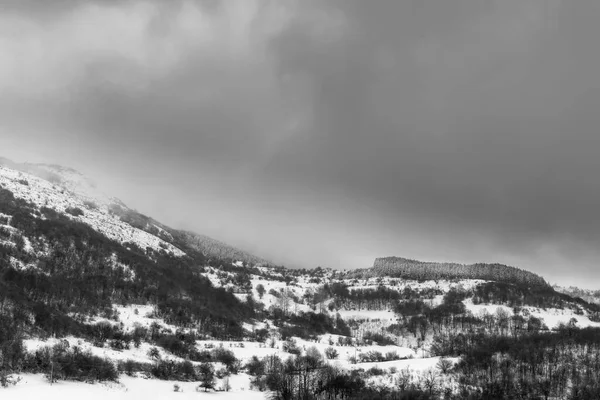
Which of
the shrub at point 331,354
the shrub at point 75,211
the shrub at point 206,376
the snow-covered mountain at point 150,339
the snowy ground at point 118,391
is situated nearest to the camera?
the snowy ground at point 118,391

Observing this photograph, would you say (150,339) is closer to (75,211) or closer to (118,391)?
(118,391)

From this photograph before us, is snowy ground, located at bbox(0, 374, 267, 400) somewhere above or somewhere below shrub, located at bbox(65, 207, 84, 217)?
below

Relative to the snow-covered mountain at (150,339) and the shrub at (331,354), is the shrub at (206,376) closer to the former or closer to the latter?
the snow-covered mountain at (150,339)

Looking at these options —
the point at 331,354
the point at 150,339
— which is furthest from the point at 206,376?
the point at 331,354

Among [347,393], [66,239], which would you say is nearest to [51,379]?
[347,393]

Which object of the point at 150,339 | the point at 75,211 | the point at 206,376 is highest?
the point at 75,211

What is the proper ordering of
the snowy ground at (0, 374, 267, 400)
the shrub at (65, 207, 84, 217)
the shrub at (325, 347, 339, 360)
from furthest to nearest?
1. the shrub at (65, 207, 84, 217)
2. the shrub at (325, 347, 339, 360)
3. the snowy ground at (0, 374, 267, 400)

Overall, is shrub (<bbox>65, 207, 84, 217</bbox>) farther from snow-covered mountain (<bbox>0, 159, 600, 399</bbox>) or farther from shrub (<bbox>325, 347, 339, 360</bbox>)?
shrub (<bbox>325, 347, 339, 360</bbox>)

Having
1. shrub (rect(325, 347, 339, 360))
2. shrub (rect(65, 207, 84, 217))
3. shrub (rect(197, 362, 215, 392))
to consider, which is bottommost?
shrub (rect(325, 347, 339, 360))

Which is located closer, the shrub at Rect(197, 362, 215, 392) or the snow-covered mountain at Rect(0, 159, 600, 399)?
the snow-covered mountain at Rect(0, 159, 600, 399)

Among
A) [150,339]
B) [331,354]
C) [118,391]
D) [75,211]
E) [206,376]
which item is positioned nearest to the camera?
[118,391]

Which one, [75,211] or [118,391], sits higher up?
[75,211]

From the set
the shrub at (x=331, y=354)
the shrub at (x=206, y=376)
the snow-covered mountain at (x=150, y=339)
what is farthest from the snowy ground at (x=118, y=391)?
the shrub at (x=331, y=354)

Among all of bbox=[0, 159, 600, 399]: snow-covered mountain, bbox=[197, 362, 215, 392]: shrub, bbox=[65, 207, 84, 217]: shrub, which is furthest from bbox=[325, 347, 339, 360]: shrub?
bbox=[65, 207, 84, 217]: shrub
